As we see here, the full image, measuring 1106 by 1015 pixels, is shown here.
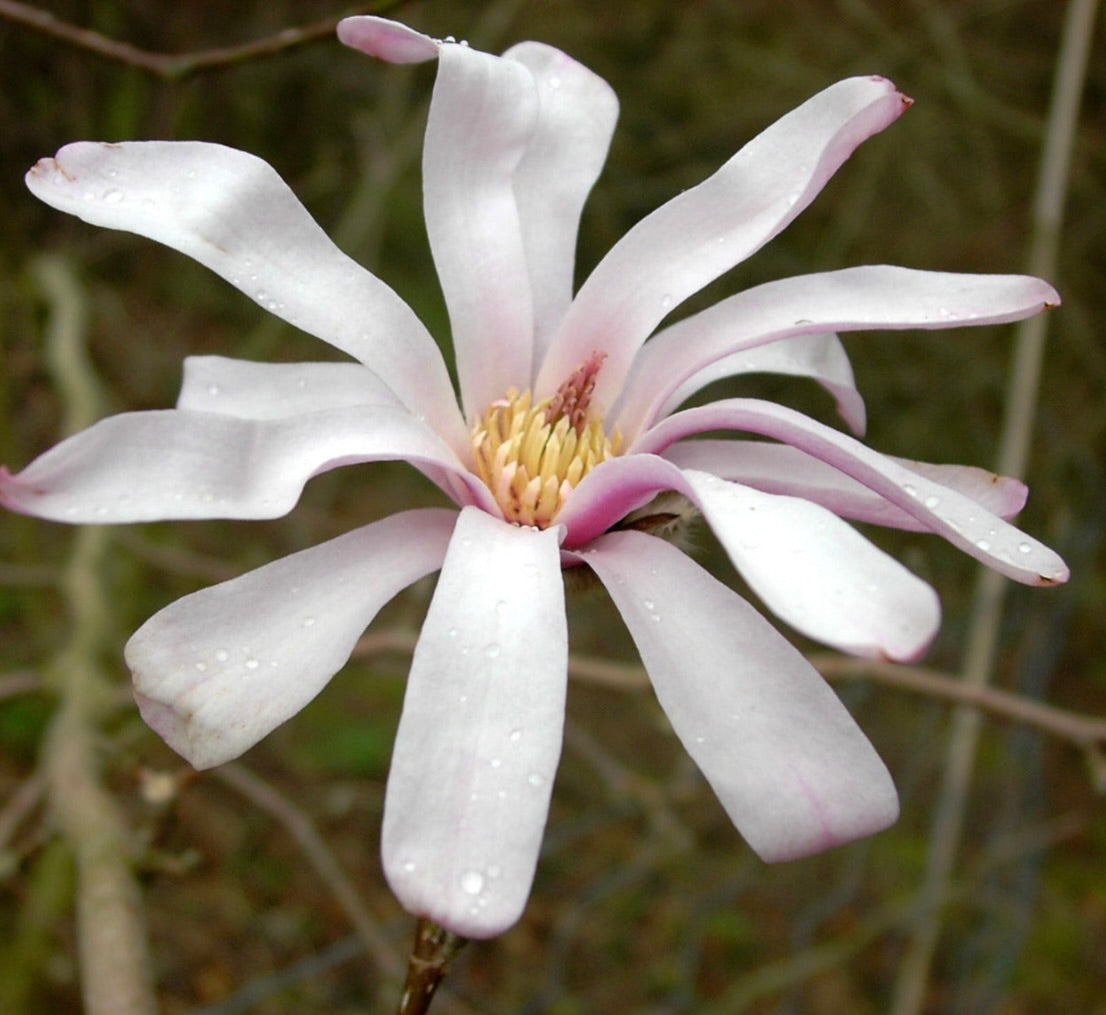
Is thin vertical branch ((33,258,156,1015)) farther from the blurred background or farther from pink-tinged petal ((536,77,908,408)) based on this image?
pink-tinged petal ((536,77,908,408))

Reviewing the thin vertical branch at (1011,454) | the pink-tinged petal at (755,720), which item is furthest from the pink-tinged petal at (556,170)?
the thin vertical branch at (1011,454)

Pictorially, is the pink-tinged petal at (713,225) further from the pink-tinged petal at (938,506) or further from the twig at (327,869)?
the twig at (327,869)

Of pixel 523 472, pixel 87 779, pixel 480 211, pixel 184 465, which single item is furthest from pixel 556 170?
pixel 87 779

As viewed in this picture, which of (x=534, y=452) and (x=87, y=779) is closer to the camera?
(x=534, y=452)

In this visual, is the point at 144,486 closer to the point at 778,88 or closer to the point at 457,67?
the point at 457,67

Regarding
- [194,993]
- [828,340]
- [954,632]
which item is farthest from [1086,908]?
[828,340]

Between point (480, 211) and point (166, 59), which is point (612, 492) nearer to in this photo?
point (480, 211)
